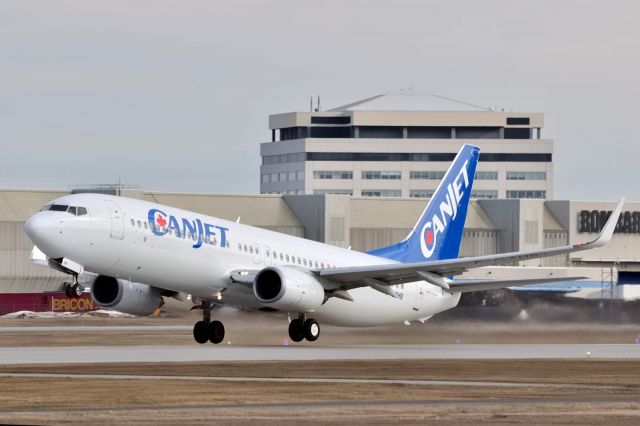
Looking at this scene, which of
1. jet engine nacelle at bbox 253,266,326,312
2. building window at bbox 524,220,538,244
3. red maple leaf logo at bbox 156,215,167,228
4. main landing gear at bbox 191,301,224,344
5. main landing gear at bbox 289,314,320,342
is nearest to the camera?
red maple leaf logo at bbox 156,215,167,228

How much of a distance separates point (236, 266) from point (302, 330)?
3.90 m

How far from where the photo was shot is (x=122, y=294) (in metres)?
51.3

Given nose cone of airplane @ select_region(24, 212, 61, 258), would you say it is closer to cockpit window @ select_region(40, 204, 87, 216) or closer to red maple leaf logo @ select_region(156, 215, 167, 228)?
cockpit window @ select_region(40, 204, 87, 216)

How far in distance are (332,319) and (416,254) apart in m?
6.43

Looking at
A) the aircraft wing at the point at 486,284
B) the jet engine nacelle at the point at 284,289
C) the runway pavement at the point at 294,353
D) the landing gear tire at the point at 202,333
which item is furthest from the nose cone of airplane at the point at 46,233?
the aircraft wing at the point at 486,284

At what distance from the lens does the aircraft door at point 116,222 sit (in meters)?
46.5

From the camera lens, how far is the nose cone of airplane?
4525 cm

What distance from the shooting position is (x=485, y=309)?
206 feet

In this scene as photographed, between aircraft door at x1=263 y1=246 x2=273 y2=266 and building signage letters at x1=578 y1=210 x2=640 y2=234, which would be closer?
aircraft door at x1=263 y1=246 x2=273 y2=266

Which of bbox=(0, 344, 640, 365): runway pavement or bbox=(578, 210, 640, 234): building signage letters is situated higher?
bbox=(578, 210, 640, 234): building signage letters

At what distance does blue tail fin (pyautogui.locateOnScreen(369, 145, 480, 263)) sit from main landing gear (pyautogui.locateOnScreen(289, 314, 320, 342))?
797 centimetres

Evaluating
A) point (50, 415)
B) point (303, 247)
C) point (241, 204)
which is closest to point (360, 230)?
point (241, 204)

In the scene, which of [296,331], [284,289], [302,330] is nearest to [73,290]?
[284,289]

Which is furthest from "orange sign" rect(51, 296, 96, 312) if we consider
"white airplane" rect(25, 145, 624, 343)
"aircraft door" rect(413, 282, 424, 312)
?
"aircraft door" rect(413, 282, 424, 312)
